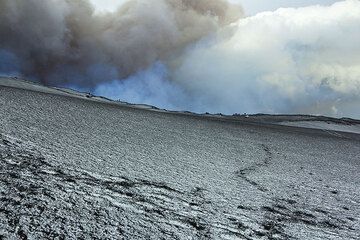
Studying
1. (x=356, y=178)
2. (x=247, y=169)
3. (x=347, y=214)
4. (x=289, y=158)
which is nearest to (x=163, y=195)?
(x=347, y=214)

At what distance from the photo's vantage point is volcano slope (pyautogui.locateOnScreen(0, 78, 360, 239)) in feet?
6.23

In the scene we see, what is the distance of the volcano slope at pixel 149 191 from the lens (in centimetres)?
190

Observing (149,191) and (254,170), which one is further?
(254,170)

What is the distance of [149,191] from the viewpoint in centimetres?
257

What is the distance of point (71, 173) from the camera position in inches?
104

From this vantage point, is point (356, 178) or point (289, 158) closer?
point (356, 178)

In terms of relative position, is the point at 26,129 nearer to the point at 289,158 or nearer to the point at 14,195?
the point at 14,195

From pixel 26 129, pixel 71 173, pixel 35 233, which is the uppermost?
pixel 26 129

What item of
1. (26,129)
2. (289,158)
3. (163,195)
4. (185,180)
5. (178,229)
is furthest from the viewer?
(289,158)

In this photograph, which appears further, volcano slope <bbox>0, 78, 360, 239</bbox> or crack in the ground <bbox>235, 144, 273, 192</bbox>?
crack in the ground <bbox>235, 144, 273, 192</bbox>

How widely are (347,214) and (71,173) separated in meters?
2.01

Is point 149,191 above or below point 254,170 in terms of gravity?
below

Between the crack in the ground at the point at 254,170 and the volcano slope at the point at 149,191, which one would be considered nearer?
the volcano slope at the point at 149,191

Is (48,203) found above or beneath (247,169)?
beneath
